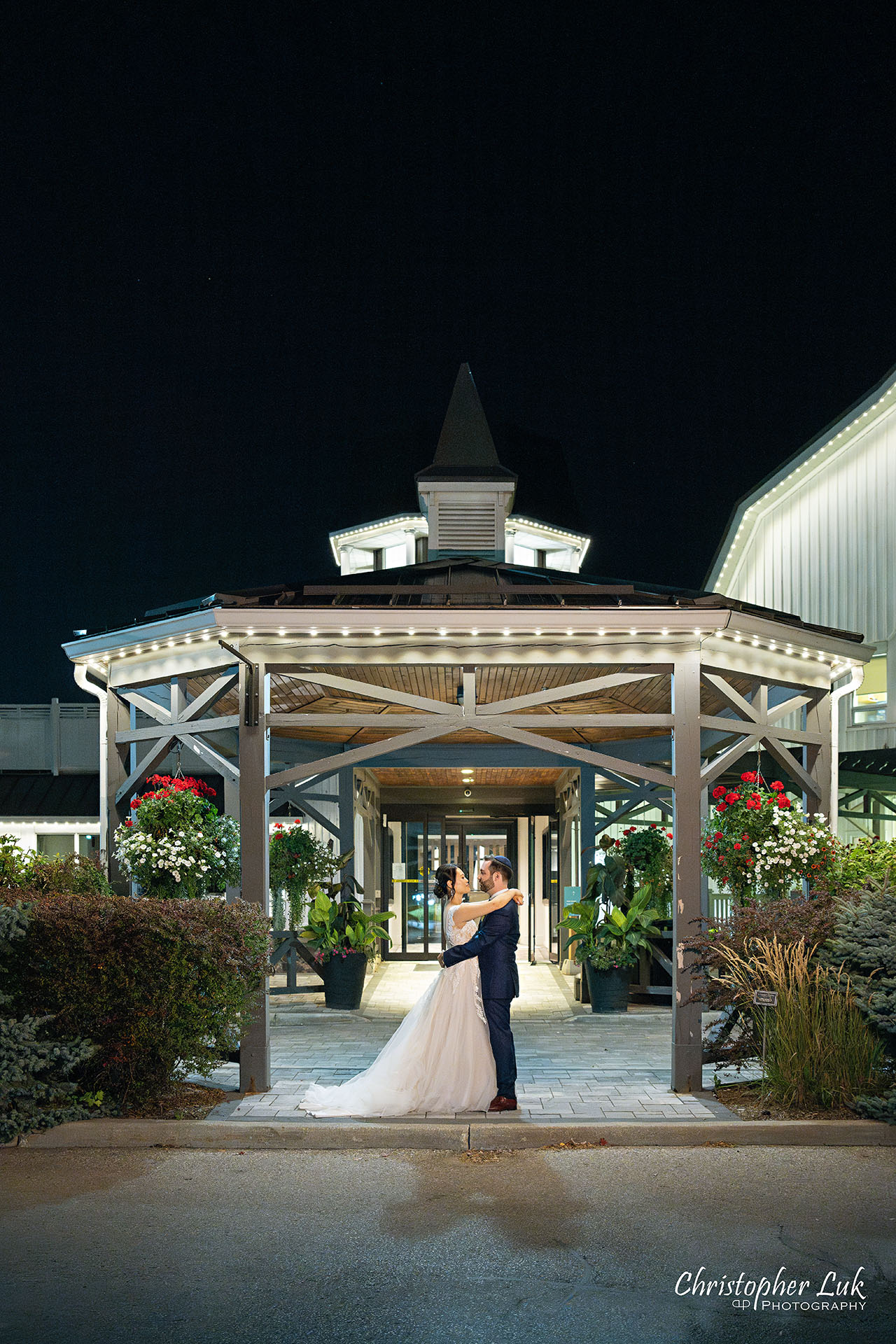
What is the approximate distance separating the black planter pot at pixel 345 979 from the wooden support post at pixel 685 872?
4.89 metres

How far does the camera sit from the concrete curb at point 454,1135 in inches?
265

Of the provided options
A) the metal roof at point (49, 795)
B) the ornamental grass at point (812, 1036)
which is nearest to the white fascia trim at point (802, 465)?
the ornamental grass at point (812, 1036)

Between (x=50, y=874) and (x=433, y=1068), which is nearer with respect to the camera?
(x=433, y=1068)

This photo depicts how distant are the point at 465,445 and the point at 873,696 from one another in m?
8.21

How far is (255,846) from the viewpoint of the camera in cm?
813

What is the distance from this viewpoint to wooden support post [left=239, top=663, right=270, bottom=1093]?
7969 mm

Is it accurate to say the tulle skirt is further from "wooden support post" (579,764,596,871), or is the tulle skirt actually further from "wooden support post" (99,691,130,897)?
"wooden support post" (579,764,596,871)

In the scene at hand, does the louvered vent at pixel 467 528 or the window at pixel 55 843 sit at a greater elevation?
the louvered vent at pixel 467 528

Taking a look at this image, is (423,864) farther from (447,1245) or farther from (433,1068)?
(447,1245)

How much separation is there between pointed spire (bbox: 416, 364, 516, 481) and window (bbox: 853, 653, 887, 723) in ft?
20.7

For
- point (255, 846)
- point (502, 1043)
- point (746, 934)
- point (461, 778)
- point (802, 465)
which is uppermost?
point (802, 465)

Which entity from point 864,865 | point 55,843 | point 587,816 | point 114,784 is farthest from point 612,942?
point 55,843

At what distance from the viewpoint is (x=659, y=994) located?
12289mm

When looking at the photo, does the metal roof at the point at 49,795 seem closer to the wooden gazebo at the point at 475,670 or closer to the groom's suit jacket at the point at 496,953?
the wooden gazebo at the point at 475,670
